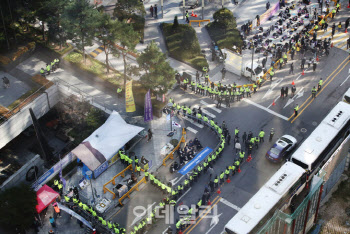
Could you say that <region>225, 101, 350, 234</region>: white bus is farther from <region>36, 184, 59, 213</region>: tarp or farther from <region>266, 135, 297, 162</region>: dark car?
<region>36, 184, 59, 213</region>: tarp

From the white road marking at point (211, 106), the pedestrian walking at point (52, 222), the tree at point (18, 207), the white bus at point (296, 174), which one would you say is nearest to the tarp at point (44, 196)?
the tree at point (18, 207)

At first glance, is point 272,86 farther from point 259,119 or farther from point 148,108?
point 148,108

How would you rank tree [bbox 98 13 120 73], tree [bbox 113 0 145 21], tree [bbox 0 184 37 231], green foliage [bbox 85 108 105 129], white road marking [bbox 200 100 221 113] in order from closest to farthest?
tree [bbox 0 184 37 231] < green foliage [bbox 85 108 105 129] < tree [bbox 98 13 120 73] < white road marking [bbox 200 100 221 113] < tree [bbox 113 0 145 21]

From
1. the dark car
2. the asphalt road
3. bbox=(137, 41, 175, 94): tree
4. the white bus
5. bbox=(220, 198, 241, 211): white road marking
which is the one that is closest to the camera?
the white bus

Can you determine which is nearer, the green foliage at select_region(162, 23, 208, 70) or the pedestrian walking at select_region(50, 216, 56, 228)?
the pedestrian walking at select_region(50, 216, 56, 228)

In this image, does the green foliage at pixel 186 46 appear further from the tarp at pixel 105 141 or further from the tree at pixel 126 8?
the tarp at pixel 105 141

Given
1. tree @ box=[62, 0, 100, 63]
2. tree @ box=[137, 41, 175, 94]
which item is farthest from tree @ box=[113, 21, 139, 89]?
tree @ box=[62, 0, 100, 63]

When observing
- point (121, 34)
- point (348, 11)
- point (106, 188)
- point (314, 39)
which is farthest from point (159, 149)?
point (348, 11)

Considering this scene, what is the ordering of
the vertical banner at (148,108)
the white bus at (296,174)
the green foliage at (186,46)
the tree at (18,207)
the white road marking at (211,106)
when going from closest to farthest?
1. the white bus at (296,174)
2. the tree at (18,207)
3. the vertical banner at (148,108)
4. the white road marking at (211,106)
5. the green foliage at (186,46)
